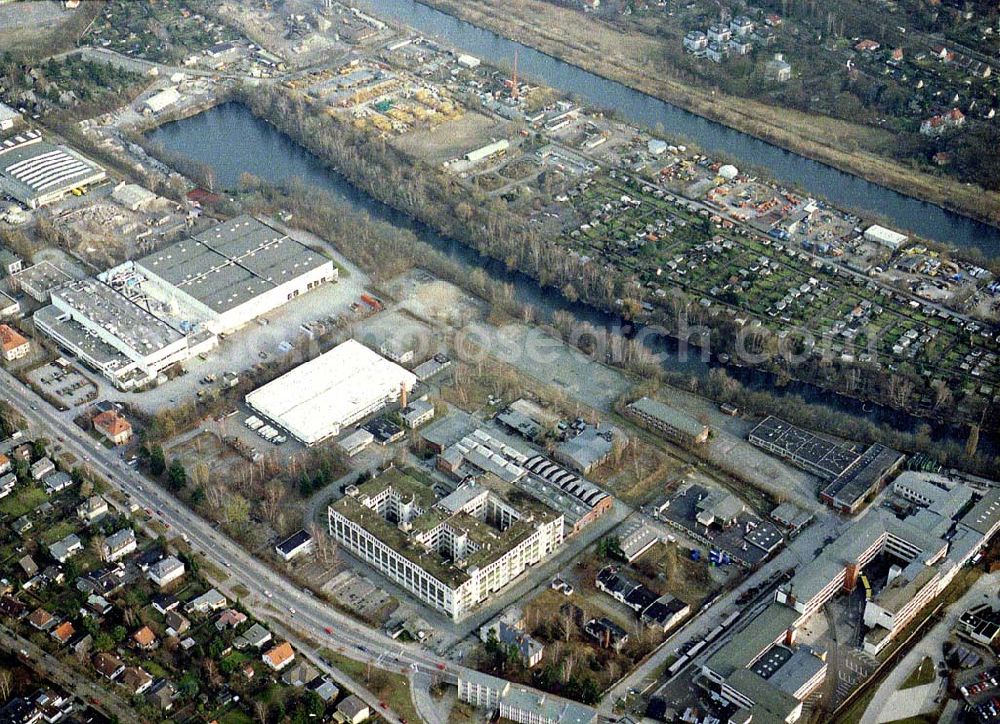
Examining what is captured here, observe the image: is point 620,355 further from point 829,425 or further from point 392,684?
point 392,684

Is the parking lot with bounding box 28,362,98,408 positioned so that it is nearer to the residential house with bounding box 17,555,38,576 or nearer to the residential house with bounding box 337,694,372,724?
the residential house with bounding box 17,555,38,576

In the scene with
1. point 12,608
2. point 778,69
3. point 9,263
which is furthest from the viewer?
point 778,69

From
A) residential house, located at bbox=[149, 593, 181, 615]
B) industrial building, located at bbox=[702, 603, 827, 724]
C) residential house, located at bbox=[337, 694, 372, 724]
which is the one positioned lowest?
residential house, located at bbox=[149, 593, 181, 615]

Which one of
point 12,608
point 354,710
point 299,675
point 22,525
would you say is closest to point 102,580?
point 12,608

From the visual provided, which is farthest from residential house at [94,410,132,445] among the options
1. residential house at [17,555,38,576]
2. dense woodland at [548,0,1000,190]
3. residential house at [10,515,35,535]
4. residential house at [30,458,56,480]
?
dense woodland at [548,0,1000,190]

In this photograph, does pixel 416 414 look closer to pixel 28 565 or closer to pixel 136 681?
pixel 28 565

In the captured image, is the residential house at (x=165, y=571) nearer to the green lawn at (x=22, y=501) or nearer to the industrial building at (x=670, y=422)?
the green lawn at (x=22, y=501)
